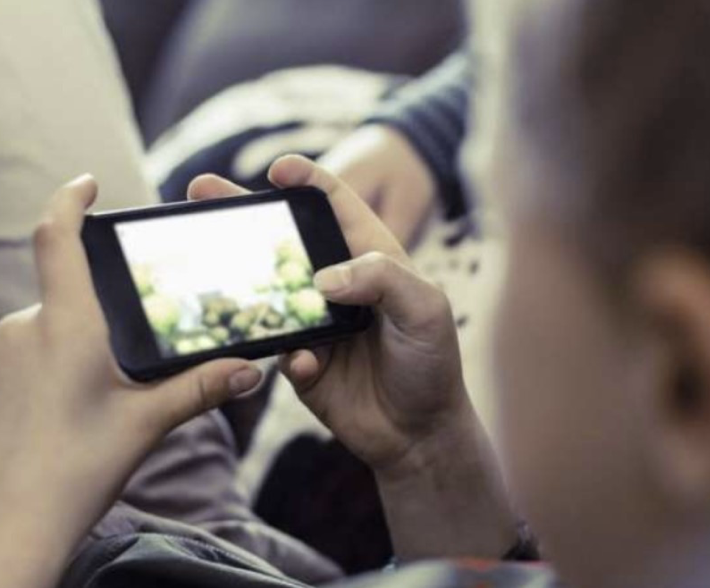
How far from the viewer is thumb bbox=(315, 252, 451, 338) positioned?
2.07ft

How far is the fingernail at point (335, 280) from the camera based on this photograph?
0.63 meters

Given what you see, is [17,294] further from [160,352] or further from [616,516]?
[616,516]

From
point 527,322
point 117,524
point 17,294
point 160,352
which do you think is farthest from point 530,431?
point 17,294

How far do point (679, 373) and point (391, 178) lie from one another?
0.65 metres

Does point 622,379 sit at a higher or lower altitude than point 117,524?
higher

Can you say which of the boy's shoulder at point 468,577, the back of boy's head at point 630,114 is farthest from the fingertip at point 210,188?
the back of boy's head at point 630,114

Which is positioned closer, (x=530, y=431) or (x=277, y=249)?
(x=530, y=431)

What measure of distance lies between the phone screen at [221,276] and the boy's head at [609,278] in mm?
224

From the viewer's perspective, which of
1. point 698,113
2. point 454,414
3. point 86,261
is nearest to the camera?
point 698,113

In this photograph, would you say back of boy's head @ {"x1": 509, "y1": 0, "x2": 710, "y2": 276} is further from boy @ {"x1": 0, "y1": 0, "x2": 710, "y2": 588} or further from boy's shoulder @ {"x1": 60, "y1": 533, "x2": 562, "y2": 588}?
boy's shoulder @ {"x1": 60, "y1": 533, "x2": 562, "y2": 588}

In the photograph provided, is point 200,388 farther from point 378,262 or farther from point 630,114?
point 630,114

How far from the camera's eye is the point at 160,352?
0.59 metres

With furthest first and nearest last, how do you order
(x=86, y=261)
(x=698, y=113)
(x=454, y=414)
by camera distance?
1. (x=454, y=414)
2. (x=86, y=261)
3. (x=698, y=113)

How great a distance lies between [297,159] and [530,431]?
305 mm
